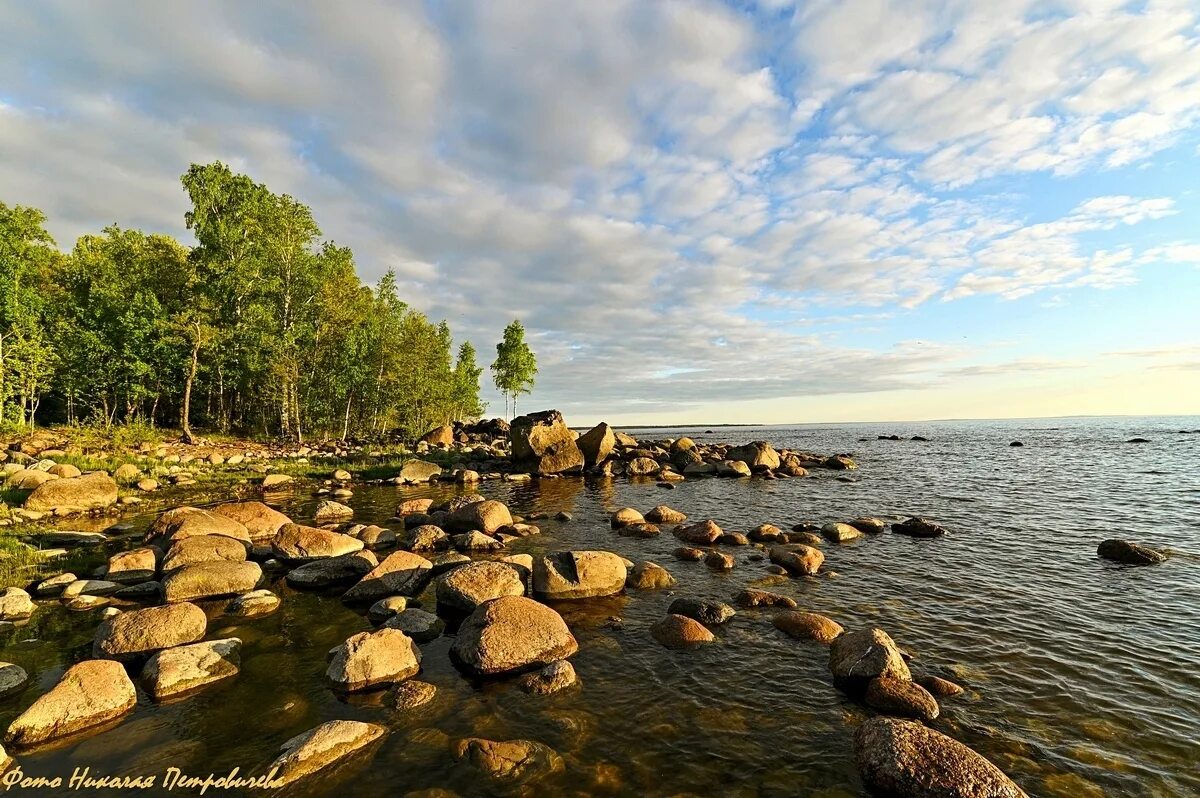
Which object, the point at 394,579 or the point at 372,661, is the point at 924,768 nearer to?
the point at 372,661

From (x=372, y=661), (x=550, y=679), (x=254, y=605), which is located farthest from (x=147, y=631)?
(x=550, y=679)

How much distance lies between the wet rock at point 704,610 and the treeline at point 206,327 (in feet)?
143

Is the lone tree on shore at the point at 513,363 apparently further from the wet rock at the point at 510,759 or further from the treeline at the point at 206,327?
the wet rock at the point at 510,759

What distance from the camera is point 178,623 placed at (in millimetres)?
9789

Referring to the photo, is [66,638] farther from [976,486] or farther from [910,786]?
[976,486]

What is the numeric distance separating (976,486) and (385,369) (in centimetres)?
5224

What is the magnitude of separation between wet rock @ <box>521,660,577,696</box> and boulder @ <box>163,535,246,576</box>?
9.65 metres

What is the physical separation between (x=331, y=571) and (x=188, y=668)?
5.36 m

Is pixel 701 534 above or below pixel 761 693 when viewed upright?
above

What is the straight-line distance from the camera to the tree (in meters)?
85.9

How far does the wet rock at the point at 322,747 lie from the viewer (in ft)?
20.5

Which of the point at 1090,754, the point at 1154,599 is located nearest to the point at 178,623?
the point at 1090,754

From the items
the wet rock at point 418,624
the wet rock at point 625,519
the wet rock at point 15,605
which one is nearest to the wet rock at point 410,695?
the wet rock at point 418,624

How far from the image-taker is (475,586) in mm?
11641
